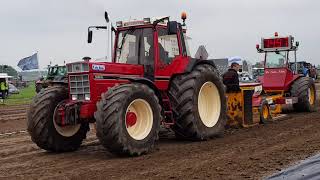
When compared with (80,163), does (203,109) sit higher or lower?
higher

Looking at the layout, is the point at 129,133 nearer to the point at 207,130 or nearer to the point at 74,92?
the point at 74,92

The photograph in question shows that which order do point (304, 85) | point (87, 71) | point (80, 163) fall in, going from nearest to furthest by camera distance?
point (80, 163)
point (87, 71)
point (304, 85)

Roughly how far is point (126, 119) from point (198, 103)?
2021 mm

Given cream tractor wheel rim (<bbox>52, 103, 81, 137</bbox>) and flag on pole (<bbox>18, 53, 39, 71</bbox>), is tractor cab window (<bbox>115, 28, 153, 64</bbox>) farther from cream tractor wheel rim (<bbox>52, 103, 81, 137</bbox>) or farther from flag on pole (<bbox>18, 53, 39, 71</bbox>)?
flag on pole (<bbox>18, 53, 39, 71</bbox>)

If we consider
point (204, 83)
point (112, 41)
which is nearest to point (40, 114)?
point (112, 41)

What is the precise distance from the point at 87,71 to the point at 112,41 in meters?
1.68

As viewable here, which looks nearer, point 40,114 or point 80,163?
point 80,163

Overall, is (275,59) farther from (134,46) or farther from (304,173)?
(304,173)

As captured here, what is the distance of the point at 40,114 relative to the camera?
8273mm

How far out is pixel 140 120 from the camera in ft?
27.2

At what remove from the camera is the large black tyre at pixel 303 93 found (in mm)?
14344

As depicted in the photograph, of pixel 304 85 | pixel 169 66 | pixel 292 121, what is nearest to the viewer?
pixel 169 66

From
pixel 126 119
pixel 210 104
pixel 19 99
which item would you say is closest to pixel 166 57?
pixel 210 104

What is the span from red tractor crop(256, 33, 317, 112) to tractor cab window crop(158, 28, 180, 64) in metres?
5.01
